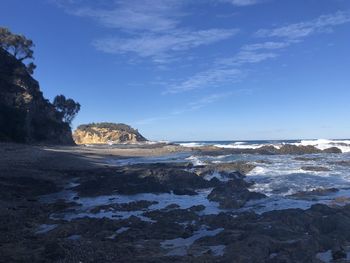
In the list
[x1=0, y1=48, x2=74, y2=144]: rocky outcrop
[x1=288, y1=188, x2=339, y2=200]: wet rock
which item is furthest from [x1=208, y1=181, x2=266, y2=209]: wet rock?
[x1=0, y1=48, x2=74, y2=144]: rocky outcrop

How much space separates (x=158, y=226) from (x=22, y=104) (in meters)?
43.9

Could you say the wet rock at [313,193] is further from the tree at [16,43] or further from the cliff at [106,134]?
the cliff at [106,134]

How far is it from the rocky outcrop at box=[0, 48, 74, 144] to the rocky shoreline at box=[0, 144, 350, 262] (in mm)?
27124

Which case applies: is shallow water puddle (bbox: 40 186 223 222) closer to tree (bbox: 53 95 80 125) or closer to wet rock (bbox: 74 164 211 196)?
wet rock (bbox: 74 164 211 196)

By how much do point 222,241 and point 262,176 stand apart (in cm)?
1711

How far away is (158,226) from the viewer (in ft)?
44.8

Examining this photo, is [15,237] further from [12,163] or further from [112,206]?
[12,163]

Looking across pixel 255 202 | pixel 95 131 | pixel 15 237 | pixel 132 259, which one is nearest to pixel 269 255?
pixel 132 259

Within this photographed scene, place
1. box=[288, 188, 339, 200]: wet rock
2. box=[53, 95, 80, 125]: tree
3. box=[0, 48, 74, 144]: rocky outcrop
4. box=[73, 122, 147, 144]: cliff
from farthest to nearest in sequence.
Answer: box=[73, 122, 147, 144]: cliff
box=[53, 95, 80, 125]: tree
box=[0, 48, 74, 144]: rocky outcrop
box=[288, 188, 339, 200]: wet rock

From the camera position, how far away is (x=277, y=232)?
12.0 m

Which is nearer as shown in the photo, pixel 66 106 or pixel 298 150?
pixel 298 150

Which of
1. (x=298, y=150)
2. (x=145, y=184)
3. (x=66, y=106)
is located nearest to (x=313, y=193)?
(x=145, y=184)

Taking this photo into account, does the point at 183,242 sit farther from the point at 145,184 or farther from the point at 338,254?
the point at 145,184

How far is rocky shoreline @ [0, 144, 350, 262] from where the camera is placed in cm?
1038
